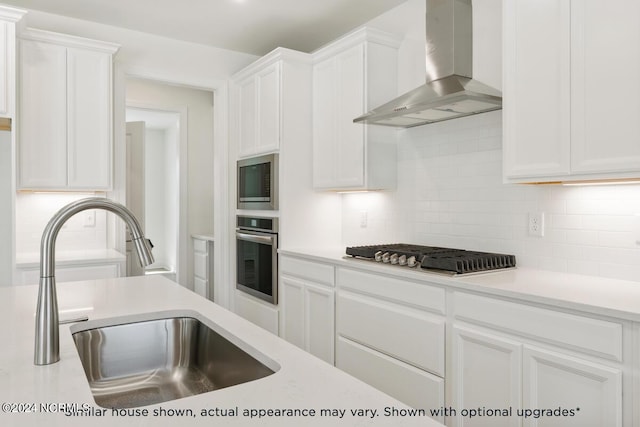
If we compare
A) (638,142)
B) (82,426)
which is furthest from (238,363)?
(638,142)

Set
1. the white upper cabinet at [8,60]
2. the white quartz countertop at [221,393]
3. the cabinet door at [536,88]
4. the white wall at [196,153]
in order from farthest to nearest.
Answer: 1. the white wall at [196,153]
2. the white upper cabinet at [8,60]
3. the cabinet door at [536,88]
4. the white quartz countertop at [221,393]

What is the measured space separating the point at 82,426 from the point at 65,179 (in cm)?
297

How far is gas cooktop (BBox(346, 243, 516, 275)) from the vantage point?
2.16 meters

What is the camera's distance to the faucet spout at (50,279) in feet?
3.30

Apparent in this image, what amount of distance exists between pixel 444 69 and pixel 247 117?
76.6 inches

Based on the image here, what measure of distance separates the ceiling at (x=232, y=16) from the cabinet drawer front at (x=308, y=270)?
1.87m

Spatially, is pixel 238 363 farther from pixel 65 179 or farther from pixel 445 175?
pixel 65 179

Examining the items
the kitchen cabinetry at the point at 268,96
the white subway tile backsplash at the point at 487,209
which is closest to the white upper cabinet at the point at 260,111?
the kitchen cabinetry at the point at 268,96

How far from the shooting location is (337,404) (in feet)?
2.70

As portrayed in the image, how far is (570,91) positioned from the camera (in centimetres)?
193

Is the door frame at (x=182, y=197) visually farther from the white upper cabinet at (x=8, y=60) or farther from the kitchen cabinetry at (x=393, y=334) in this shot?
the kitchen cabinetry at (x=393, y=334)

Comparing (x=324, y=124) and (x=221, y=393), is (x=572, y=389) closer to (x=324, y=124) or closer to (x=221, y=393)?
(x=221, y=393)

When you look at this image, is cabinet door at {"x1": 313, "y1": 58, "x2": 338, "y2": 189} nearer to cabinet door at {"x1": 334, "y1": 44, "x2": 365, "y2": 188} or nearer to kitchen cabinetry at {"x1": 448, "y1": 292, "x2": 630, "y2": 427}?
cabinet door at {"x1": 334, "y1": 44, "x2": 365, "y2": 188}

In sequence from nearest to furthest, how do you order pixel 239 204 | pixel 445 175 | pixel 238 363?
1. pixel 238 363
2. pixel 445 175
3. pixel 239 204
